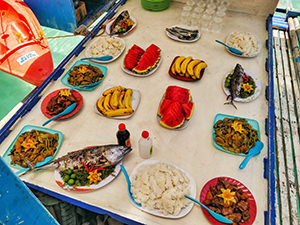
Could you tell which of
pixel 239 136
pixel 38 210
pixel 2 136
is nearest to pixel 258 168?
pixel 239 136

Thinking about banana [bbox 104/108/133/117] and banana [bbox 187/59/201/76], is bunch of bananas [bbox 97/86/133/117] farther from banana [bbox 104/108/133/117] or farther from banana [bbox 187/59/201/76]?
banana [bbox 187/59/201/76]

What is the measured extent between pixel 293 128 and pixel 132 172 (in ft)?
7.60

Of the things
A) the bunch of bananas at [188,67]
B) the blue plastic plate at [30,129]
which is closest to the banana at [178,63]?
the bunch of bananas at [188,67]

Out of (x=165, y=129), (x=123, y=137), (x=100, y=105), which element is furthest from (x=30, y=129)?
(x=165, y=129)

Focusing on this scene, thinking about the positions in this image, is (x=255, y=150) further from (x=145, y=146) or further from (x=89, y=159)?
(x=89, y=159)

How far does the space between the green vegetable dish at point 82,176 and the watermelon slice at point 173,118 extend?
700mm

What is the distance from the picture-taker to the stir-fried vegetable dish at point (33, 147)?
1.80 meters

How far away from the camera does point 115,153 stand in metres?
1.76

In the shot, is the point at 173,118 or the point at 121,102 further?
the point at 121,102

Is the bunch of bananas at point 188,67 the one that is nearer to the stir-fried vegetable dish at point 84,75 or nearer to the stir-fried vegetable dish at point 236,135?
the stir-fried vegetable dish at point 236,135

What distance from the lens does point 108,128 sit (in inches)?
83.7

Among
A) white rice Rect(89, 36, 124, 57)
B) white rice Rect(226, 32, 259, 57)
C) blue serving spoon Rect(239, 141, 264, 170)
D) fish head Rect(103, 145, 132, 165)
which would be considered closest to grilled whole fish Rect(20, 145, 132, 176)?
fish head Rect(103, 145, 132, 165)

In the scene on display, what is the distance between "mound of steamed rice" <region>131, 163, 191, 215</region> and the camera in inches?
61.1

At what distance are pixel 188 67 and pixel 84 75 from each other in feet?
4.03
